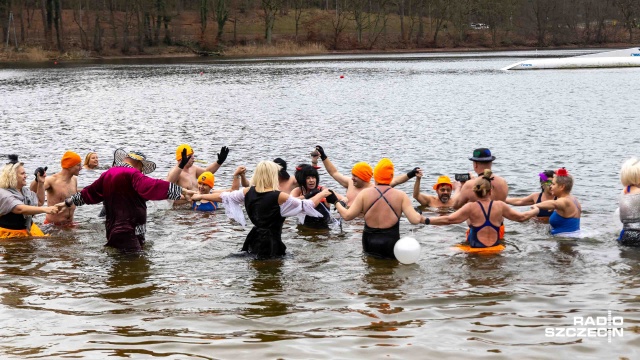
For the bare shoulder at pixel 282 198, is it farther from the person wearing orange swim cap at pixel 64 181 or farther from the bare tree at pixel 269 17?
the bare tree at pixel 269 17

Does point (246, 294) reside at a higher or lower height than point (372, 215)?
lower

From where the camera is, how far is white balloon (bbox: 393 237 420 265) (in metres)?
11.6

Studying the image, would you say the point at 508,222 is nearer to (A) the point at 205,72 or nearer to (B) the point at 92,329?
(B) the point at 92,329

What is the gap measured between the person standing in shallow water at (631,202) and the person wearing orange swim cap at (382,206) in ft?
11.8

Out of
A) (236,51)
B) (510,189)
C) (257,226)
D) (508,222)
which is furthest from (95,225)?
(236,51)

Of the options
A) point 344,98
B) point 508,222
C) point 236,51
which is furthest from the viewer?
point 236,51

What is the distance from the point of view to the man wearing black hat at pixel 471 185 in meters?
12.6

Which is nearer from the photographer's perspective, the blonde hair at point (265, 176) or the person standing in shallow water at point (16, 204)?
the blonde hair at point (265, 176)

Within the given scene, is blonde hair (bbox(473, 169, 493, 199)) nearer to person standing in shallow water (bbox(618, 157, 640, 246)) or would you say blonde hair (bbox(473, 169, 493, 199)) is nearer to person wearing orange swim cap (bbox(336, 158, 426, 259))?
person wearing orange swim cap (bbox(336, 158, 426, 259))

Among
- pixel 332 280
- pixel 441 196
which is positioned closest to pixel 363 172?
pixel 332 280

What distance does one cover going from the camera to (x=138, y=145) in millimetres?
29297

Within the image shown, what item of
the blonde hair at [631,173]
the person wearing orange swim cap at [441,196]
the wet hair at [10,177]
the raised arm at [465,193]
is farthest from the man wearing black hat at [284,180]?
the blonde hair at [631,173]

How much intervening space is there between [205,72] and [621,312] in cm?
6324

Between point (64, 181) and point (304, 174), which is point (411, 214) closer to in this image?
point (304, 174)
